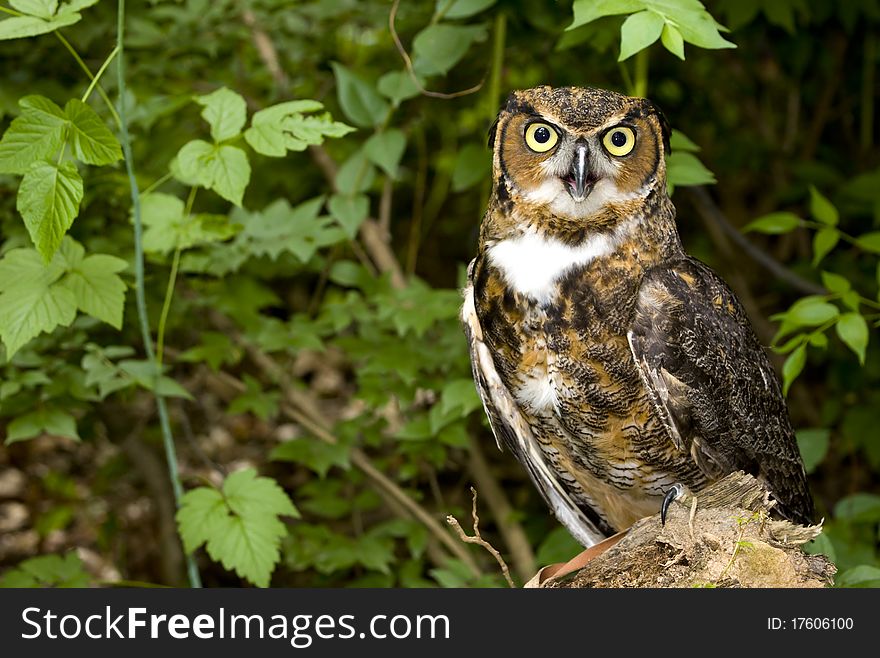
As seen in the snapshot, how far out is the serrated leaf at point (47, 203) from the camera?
6.40 feet

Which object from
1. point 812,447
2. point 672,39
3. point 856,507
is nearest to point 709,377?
point 812,447

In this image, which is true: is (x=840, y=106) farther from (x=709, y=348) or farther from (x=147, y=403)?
(x=147, y=403)

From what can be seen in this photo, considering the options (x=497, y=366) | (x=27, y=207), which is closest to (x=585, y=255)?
(x=497, y=366)

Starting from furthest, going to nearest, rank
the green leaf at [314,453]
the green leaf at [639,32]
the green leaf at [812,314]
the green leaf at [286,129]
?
1. the green leaf at [314,453]
2. the green leaf at [812,314]
3. the green leaf at [286,129]
4. the green leaf at [639,32]

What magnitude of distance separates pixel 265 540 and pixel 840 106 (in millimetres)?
3602

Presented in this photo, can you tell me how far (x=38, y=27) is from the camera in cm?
197

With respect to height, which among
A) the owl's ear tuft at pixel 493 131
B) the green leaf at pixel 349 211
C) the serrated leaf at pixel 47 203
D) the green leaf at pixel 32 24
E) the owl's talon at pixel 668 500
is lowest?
the owl's talon at pixel 668 500

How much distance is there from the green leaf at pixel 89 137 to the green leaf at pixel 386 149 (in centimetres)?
99

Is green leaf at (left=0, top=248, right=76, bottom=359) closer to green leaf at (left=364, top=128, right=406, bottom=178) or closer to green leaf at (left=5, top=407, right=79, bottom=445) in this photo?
green leaf at (left=5, top=407, right=79, bottom=445)

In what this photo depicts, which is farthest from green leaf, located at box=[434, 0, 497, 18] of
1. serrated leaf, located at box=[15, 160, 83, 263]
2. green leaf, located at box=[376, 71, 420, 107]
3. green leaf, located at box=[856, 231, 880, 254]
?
green leaf, located at box=[856, 231, 880, 254]

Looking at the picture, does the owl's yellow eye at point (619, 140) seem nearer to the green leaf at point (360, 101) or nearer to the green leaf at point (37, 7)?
the green leaf at point (360, 101)

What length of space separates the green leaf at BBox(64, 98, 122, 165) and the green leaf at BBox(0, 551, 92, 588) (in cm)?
135

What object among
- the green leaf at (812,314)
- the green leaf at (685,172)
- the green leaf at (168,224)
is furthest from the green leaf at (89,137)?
the green leaf at (812,314)

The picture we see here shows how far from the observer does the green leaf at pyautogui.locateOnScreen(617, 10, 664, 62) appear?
1833 mm
